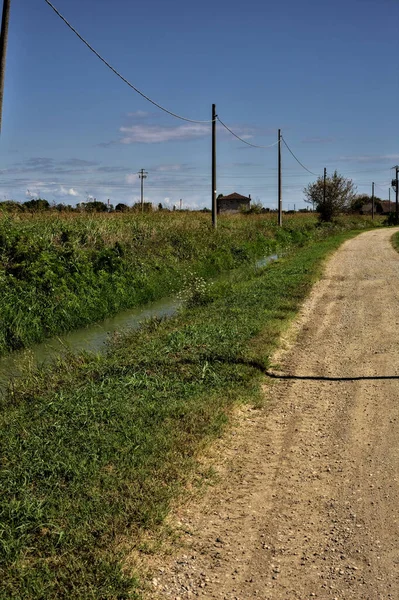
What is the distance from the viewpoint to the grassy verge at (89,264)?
41.1ft

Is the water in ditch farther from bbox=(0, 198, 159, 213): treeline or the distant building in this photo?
the distant building

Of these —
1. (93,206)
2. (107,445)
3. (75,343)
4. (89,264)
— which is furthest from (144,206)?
(107,445)

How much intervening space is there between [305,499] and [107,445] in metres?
1.67

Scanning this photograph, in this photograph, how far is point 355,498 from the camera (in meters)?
4.37

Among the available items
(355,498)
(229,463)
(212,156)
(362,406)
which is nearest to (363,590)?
(355,498)

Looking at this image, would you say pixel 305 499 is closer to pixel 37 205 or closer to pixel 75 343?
pixel 75 343

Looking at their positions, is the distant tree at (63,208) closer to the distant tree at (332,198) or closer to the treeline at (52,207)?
the treeline at (52,207)

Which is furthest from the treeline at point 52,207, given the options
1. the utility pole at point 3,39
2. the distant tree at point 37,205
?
the utility pole at point 3,39

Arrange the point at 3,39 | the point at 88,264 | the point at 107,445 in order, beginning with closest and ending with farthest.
A: the point at 107,445, the point at 3,39, the point at 88,264

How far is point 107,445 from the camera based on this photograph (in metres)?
4.99

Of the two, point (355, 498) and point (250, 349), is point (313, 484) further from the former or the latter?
Answer: point (250, 349)

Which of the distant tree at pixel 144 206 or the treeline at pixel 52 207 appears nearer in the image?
the treeline at pixel 52 207

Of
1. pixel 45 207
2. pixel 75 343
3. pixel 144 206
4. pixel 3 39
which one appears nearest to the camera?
pixel 3 39

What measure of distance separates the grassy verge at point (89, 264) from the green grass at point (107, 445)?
3.54 m
